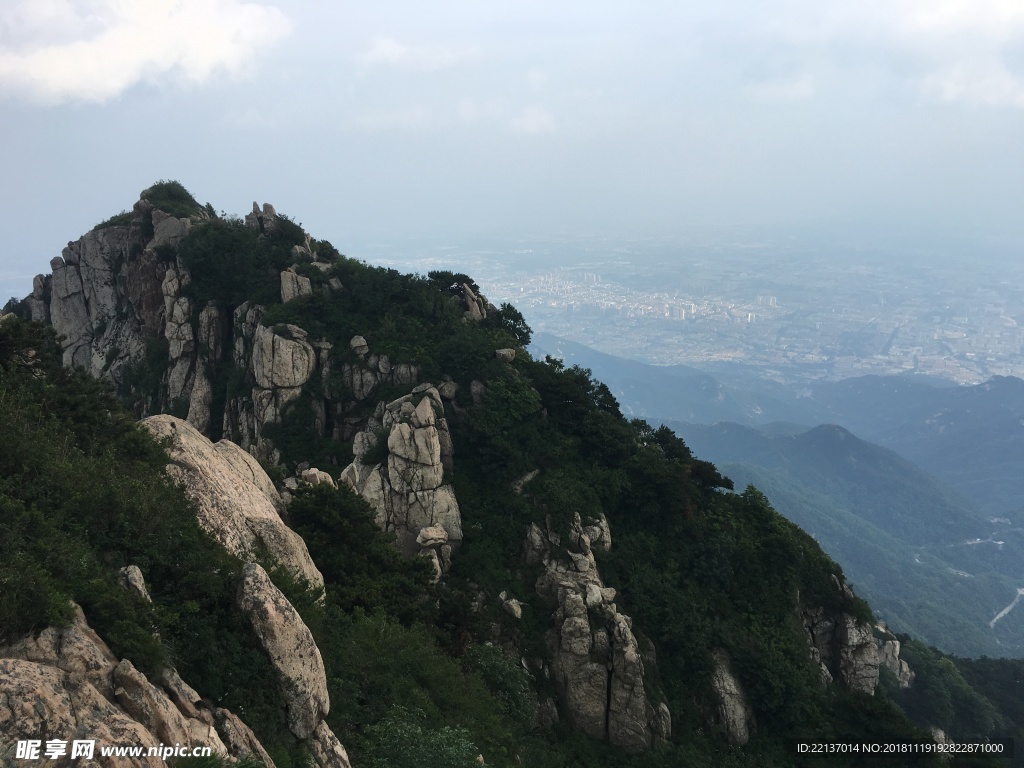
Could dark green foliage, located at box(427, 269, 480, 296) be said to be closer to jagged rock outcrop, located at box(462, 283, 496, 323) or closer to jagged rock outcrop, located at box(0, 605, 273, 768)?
jagged rock outcrop, located at box(462, 283, 496, 323)

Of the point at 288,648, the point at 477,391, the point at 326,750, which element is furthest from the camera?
the point at 477,391

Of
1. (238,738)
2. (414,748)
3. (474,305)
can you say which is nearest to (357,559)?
(414,748)

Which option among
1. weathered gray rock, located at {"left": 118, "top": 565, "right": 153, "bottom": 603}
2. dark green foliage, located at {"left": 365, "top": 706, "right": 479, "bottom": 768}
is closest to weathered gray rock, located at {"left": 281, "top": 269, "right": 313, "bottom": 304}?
weathered gray rock, located at {"left": 118, "top": 565, "right": 153, "bottom": 603}

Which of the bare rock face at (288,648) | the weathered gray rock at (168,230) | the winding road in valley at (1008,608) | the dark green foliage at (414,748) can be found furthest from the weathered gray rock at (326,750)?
the winding road in valley at (1008,608)

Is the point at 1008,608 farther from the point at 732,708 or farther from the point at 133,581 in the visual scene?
the point at 133,581

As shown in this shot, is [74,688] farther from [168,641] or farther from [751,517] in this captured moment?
[751,517]

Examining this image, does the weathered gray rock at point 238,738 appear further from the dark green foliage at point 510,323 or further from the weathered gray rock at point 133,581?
the dark green foliage at point 510,323

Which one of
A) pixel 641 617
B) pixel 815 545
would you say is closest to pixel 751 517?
pixel 815 545
